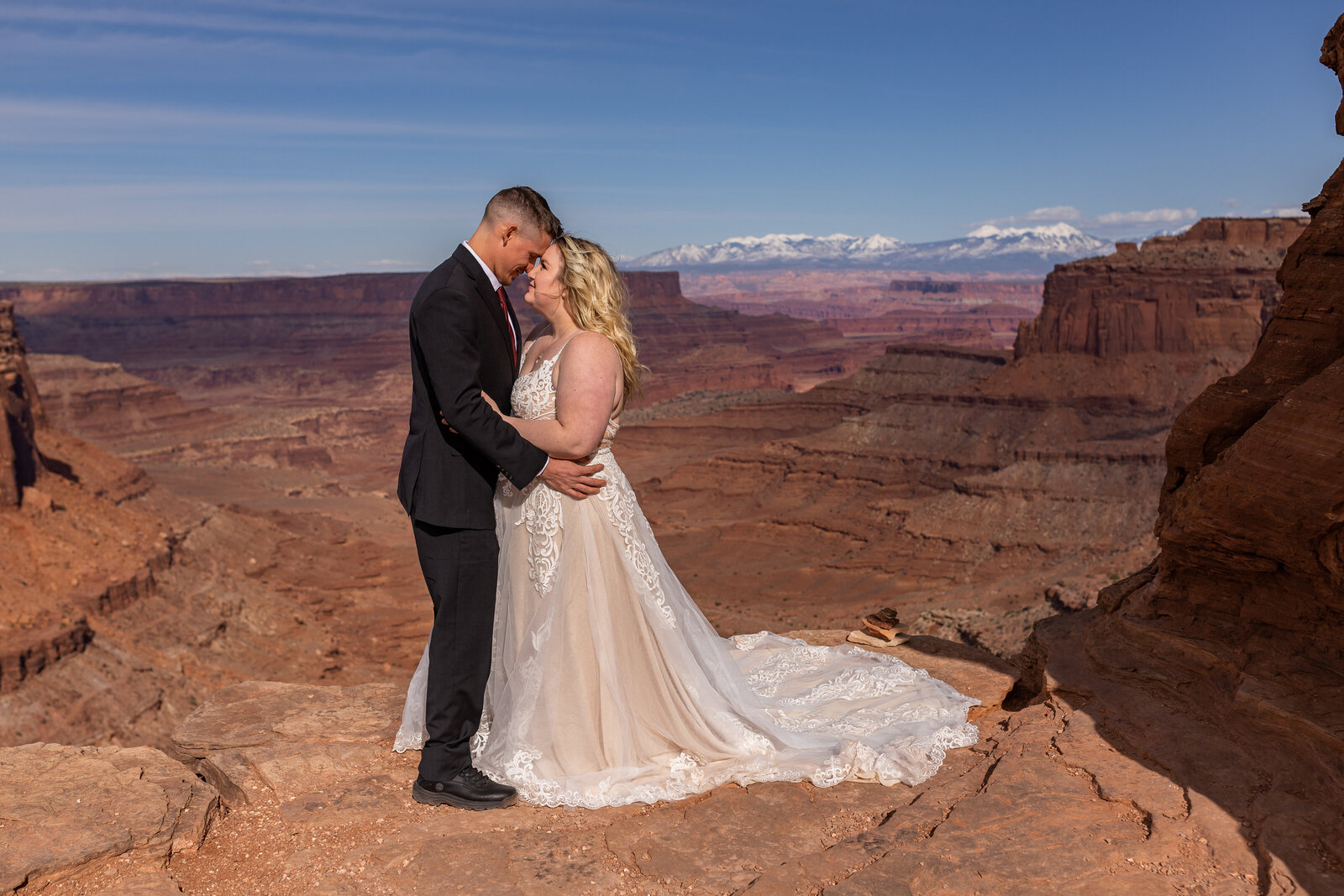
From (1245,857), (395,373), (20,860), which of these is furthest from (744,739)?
(395,373)

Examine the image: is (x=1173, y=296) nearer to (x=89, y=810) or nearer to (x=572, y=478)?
(x=572, y=478)

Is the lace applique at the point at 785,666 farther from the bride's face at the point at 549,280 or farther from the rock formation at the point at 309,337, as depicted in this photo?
the rock formation at the point at 309,337

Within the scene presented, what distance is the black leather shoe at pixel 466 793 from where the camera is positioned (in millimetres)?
4285

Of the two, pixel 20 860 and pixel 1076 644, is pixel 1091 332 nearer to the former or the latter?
pixel 1076 644

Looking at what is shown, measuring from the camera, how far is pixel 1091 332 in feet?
154

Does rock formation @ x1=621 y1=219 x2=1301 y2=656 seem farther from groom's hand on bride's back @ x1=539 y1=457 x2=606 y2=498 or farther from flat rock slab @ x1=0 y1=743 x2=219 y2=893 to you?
flat rock slab @ x1=0 y1=743 x2=219 y2=893

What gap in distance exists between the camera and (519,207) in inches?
167

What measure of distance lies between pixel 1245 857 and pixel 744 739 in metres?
2.14

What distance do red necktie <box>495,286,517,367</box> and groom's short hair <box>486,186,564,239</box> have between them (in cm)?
35

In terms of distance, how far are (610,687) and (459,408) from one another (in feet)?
5.00

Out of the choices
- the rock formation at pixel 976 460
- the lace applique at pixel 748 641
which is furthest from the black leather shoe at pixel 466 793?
the rock formation at pixel 976 460

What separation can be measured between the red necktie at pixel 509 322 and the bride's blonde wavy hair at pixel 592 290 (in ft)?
1.07

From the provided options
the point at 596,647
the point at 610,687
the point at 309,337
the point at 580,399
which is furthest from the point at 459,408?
the point at 309,337

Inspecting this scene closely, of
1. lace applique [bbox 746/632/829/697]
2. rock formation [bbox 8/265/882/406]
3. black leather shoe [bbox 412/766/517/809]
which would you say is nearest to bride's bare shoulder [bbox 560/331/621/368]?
black leather shoe [bbox 412/766/517/809]
